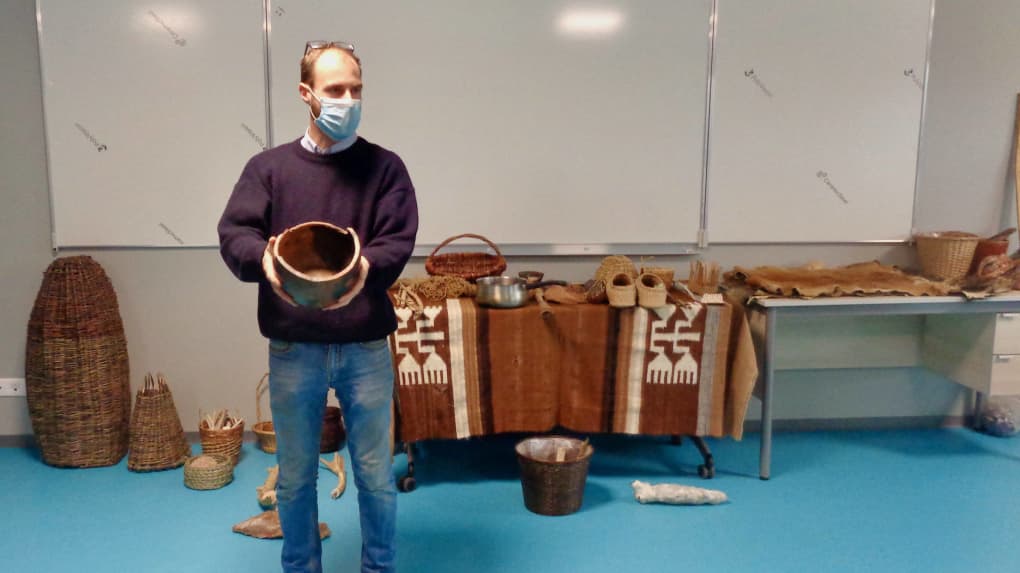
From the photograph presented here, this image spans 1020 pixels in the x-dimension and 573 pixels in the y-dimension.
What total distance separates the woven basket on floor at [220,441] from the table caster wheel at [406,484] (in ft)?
2.38

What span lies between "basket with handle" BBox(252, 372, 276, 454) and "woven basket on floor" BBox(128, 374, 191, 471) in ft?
1.01

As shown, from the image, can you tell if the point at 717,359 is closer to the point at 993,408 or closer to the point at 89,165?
the point at 993,408

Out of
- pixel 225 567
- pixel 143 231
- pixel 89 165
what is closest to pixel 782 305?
pixel 225 567

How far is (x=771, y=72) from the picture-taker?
11.0ft

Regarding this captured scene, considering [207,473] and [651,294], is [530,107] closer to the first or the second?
[651,294]

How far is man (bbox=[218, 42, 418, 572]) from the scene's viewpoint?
1736 mm

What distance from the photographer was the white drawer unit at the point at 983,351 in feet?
10.1

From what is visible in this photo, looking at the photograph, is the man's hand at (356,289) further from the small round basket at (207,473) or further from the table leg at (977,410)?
the table leg at (977,410)

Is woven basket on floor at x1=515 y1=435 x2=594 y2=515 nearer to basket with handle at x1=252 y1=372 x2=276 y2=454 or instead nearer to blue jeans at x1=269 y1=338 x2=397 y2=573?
blue jeans at x1=269 y1=338 x2=397 y2=573

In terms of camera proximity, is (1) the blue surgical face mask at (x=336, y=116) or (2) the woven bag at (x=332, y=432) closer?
(1) the blue surgical face mask at (x=336, y=116)

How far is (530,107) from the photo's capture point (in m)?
3.29

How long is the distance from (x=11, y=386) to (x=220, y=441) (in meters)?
1.00

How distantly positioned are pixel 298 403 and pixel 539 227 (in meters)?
1.74

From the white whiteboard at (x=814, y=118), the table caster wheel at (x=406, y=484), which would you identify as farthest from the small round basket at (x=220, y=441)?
the white whiteboard at (x=814, y=118)
